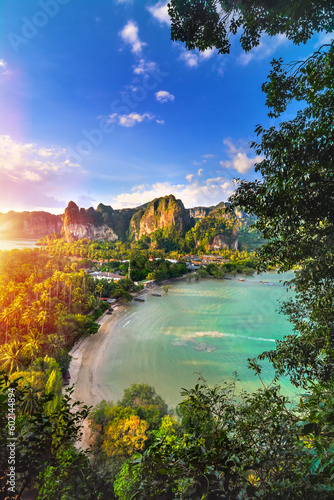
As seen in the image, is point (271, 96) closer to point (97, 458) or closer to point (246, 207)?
point (246, 207)

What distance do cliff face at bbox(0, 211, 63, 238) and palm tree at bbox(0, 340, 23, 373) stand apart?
38642 mm

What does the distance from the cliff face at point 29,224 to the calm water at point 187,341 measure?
37.0 m

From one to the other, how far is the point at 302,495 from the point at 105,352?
12.4 m

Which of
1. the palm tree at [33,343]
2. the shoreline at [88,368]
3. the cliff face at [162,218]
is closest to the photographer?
the shoreline at [88,368]

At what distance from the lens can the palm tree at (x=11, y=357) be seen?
27.6ft

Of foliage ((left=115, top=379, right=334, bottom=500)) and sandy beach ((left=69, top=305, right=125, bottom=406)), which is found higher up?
foliage ((left=115, top=379, right=334, bottom=500))

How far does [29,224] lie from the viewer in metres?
57.3

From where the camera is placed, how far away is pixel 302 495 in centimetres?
83

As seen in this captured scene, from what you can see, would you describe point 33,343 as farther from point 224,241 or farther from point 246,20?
point 224,241

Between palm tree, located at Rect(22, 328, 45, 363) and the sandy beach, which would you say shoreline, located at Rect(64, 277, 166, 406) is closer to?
the sandy beach

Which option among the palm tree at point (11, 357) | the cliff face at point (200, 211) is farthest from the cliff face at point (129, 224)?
the palm tree at point (11, 357)

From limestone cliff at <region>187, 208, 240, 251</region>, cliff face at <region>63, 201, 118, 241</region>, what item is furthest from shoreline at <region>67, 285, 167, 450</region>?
cliff face at <region>63, 201, 118, 241</region>

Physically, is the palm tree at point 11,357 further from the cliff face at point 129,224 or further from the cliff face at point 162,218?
the cliff face at point 162,218

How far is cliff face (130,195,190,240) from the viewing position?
61781 millimetres
